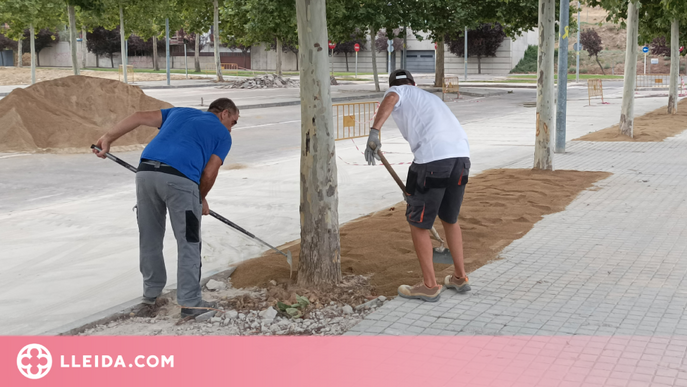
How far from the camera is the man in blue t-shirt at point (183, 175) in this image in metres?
5.20

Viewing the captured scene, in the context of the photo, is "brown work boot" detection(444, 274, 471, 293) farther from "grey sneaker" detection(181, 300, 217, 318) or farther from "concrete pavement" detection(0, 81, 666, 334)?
"concrete pavement" detection(0, 81, 666, 334)

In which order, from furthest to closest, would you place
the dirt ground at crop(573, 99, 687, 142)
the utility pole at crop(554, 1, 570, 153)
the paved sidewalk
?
the dirt ground at crop(573, 99, 687, 142) < the utility pole at crop(554, 1, 570, 153) < the paved sidewalk

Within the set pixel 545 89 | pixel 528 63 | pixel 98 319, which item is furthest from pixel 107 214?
pixel 528 63

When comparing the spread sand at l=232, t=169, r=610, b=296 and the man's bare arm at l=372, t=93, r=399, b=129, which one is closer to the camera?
the man's bare arm at l=372, t=93, r=399, b=129

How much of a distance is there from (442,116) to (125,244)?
382 cm

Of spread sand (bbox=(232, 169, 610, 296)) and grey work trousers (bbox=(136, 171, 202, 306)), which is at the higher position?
grey work trousers (bbox=(136, 171, 202, 306))

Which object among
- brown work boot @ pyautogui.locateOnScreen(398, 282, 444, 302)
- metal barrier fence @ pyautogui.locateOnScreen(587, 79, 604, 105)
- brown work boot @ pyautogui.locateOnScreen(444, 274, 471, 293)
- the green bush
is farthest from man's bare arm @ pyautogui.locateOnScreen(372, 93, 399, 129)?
the green bush

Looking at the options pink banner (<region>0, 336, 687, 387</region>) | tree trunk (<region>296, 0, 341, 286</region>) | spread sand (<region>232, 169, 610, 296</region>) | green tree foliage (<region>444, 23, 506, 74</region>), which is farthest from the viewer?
green tree foliage (<region>444, 23, 506, 74</region>)

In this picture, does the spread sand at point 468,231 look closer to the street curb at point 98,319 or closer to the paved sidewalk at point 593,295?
the paved sidewalk at point 593,295

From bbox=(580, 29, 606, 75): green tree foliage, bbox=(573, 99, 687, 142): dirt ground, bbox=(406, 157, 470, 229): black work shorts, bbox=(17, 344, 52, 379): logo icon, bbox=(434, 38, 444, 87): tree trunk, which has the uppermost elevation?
bbox=(580, 29, 606, 75): green tree foliage

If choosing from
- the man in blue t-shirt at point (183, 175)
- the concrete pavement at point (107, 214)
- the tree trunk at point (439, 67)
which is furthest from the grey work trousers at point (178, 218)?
the tree trunk at point (439, 67)

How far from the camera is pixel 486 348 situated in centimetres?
453

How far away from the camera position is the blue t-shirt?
205 inches

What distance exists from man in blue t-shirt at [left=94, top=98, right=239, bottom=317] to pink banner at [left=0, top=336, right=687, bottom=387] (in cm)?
57
